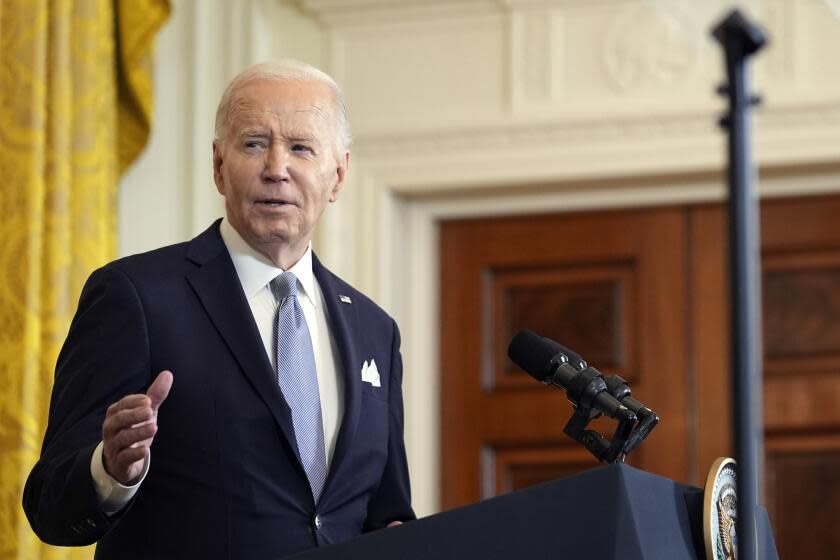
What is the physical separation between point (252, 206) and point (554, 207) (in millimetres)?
2279

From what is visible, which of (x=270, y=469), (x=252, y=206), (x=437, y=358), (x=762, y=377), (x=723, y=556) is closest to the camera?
(x=723, y=556)

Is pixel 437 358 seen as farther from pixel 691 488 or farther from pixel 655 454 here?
pixel 691 488

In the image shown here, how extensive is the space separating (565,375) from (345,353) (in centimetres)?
47

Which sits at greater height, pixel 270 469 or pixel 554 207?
pixel 554 207

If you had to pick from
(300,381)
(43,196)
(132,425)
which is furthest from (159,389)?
(43,196)

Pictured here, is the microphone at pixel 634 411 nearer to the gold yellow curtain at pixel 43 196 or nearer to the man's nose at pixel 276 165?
the man's nose at pixel 276 165

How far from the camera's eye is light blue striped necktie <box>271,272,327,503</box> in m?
2.13

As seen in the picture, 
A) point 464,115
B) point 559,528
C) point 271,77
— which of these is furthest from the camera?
point 464,115

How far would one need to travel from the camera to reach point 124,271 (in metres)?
2.14

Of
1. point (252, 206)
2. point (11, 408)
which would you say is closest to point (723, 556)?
point (252, 206)

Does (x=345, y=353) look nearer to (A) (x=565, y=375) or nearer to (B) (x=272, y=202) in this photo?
(B) (x=272, y=202)

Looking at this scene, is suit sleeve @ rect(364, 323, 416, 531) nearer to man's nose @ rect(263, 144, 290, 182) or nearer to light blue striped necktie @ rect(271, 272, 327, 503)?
light blue striped necktie @ rect(271, 272, 327, 503)

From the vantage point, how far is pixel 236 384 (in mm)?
2104

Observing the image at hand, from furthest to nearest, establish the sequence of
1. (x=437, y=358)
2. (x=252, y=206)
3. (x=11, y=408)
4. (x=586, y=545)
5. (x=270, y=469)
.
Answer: (x=437, y=358)
(x=11, y=408)
(x=252, y=206)
(x=270, y=469)
(x=586, y=545)
